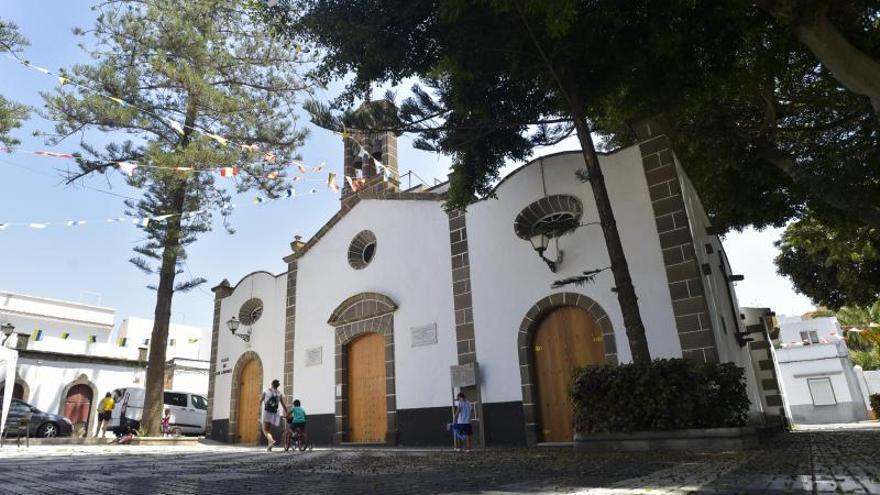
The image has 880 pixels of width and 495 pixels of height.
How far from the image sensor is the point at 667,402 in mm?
6617

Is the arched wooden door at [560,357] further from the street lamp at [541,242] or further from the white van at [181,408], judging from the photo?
the white van at [181,408]

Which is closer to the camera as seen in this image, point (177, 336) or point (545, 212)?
point (545, 212)

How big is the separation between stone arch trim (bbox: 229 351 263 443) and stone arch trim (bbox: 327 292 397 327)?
138 inches

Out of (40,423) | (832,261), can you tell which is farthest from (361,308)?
(832,261)

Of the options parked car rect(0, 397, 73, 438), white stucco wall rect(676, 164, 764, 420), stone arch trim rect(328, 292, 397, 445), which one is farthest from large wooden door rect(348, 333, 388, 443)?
parked car rect(0, 397, 73, 438)

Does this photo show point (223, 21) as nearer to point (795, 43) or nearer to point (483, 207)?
point (483, 207)

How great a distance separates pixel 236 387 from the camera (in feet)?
52.4

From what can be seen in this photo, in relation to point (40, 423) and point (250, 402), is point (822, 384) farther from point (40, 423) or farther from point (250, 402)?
point (40, 423)

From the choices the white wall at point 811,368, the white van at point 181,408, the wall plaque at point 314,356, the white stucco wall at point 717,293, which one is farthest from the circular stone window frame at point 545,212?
the white wall at point 811,368

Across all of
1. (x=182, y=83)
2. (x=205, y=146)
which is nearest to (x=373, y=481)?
(x=205, y=146)

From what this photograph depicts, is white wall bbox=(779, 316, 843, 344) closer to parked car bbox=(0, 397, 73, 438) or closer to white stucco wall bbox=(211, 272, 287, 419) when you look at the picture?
white stucco wall bbox=(211, 272, 287, 419)

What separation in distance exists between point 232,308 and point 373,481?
13960 millimetres

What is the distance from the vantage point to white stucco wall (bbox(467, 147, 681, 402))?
361 inches

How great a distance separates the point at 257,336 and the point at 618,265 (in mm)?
12011
